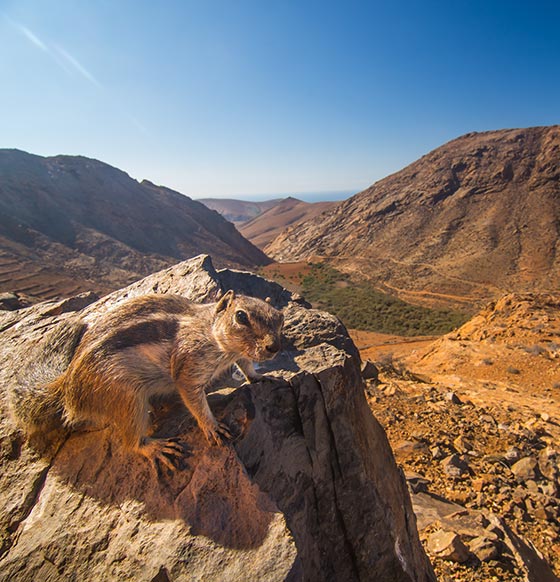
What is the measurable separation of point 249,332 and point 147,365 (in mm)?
962

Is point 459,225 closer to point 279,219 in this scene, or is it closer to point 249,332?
point 249,332

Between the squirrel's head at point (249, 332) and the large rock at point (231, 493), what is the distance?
0.67 m

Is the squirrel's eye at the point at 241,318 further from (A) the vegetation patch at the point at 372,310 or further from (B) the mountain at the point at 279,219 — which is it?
(B) the mountain at the point at 279,219

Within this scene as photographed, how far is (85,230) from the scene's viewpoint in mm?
43500

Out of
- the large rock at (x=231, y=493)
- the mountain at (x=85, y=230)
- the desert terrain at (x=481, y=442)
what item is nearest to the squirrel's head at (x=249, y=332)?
the large rock at (x=231, y=493)

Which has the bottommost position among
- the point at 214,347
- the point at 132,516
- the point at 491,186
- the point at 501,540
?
the point at 501,540

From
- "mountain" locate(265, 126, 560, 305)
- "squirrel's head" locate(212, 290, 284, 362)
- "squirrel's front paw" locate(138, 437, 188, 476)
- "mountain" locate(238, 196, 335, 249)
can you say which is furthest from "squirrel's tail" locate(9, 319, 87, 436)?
"mountain" locate(238, 196, 335, 249)

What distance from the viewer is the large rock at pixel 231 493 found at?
2.82 meters

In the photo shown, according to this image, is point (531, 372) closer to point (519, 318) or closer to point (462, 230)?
point (519, 318)

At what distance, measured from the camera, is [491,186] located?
6688 cm

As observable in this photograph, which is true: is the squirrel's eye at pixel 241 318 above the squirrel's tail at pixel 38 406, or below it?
above

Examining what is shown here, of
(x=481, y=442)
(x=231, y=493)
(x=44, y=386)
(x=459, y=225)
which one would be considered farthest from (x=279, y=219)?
(x=231, y=493)

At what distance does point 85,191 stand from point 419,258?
171ft

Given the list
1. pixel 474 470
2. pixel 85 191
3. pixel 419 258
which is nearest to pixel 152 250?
pixel 85 191
